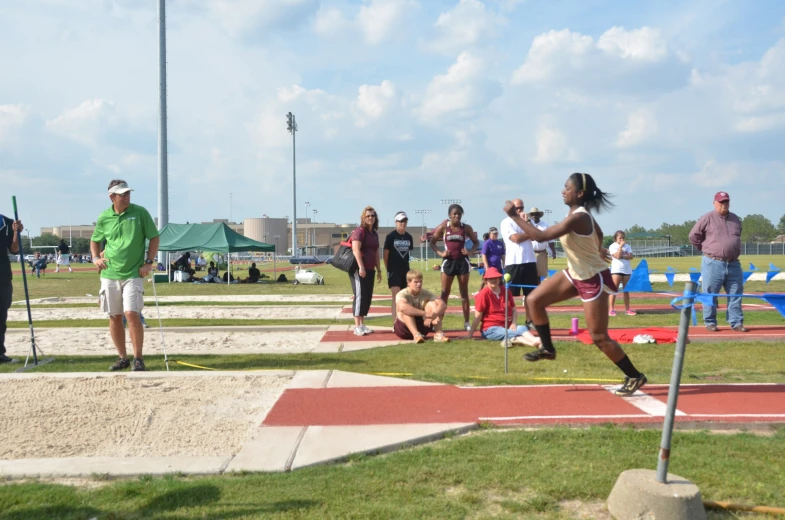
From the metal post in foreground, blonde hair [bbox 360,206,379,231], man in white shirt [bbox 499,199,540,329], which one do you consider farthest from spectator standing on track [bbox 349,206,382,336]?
the metal post in foreground

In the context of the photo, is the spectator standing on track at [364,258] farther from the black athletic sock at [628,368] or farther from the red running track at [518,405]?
the black athletic sock at [628,368]

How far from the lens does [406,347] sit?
354 inches

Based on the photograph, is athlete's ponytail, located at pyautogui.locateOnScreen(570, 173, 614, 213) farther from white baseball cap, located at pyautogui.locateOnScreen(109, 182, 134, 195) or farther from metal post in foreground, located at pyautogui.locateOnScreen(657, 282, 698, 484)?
white baseball cap, located at pyautogui.locateOnScreen(109, 182, 134, 195)

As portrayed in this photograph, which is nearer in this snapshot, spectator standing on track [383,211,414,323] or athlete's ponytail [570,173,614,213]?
athlete's ponytail [570,173,614,213]

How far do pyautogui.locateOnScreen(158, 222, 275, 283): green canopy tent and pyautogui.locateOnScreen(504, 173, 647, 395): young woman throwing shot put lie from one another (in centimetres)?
2317

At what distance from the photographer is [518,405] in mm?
5543

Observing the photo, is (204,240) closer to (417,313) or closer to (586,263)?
(417,313)

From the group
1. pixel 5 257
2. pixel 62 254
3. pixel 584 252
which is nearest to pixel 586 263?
pixel 584 252

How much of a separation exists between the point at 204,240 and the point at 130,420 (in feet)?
79.8

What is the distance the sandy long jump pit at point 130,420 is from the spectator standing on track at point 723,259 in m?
7.05

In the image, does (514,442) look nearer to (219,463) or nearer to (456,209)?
(219,463)

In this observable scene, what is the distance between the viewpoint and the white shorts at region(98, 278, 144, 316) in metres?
7.35

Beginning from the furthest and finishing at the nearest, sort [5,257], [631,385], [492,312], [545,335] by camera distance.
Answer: [492,312]
[5,257]
[545,335]
[631,385]

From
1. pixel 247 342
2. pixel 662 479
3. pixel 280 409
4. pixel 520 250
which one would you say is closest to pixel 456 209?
pixel 520 250
